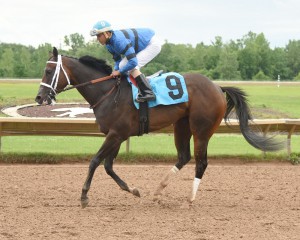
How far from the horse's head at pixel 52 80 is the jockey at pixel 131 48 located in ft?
1.88

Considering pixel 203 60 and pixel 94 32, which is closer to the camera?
pixel 94 32

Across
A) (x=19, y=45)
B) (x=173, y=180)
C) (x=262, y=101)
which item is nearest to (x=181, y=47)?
(x=19, y=45)

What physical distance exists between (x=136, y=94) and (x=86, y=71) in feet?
2.39

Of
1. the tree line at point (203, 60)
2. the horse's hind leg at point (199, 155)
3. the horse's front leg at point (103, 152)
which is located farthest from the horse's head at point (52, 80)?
the tree line at point (203, 60)

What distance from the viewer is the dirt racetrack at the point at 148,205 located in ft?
21.9

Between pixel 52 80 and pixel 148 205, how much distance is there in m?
1.99

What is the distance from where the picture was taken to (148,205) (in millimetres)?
8297

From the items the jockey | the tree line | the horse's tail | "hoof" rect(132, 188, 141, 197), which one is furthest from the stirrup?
the tree line

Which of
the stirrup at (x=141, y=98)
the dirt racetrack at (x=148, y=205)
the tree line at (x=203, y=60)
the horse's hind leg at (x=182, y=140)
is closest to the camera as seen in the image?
the dirt racetrack at (x=148, y=205)

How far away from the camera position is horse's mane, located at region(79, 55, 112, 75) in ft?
27.5

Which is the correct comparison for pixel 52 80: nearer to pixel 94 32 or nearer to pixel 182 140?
pixel 94 32

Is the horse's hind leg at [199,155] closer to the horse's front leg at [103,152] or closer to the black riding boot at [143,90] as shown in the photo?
the black riding boot at [143,90]

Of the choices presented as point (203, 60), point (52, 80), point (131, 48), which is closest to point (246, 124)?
point (131, 48)

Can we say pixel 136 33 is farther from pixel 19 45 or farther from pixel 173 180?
pixel 19 45
